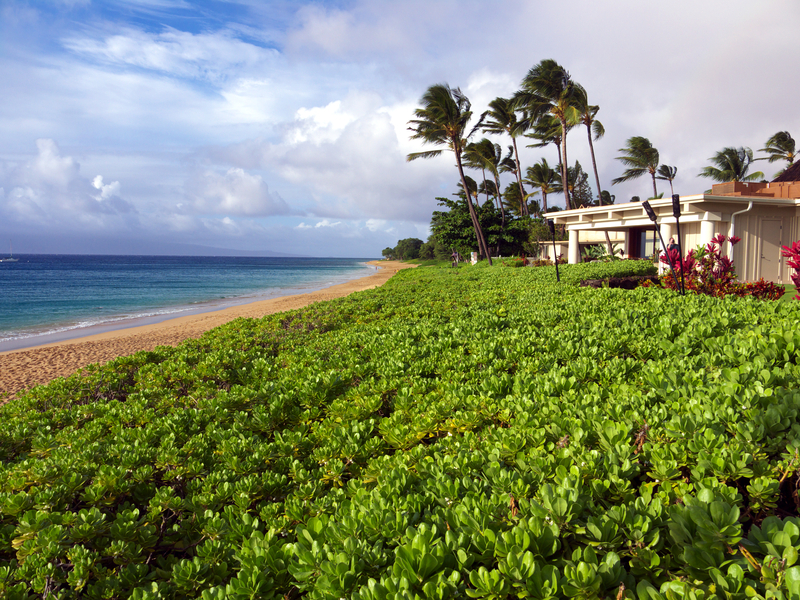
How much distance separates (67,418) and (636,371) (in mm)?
5044

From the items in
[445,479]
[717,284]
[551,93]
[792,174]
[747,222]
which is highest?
[551,93]

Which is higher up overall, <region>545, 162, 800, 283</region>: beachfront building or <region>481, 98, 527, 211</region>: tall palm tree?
<region>481, 98, 527, 211</region>: tall palm tree

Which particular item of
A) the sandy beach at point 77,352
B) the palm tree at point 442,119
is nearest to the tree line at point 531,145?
the palm tree at point 442,119

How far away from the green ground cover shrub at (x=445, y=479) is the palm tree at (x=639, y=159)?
4350 cm

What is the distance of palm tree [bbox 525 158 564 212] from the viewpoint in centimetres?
4497

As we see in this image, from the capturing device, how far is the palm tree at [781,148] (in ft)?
125

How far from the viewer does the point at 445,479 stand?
1894 millimetres

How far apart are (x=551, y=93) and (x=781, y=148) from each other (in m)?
27.9

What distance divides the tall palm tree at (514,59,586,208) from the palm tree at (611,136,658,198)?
604 inches

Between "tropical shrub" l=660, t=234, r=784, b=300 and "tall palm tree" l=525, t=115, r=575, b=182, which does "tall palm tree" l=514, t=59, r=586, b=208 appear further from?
"tropical shrub" l=660, t=234, r=784, b=300

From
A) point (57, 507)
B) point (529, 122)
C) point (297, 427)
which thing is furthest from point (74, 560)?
point (529, 122)

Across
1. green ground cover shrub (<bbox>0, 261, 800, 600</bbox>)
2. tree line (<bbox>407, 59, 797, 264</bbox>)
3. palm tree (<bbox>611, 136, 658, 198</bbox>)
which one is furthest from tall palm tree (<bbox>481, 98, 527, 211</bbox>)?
green ground cover shrub (<bbox>0, 261, 800, 600</bbox>)

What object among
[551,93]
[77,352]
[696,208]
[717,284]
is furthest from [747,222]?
[77,352]

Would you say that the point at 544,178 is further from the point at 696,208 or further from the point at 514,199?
the point at 696,208
